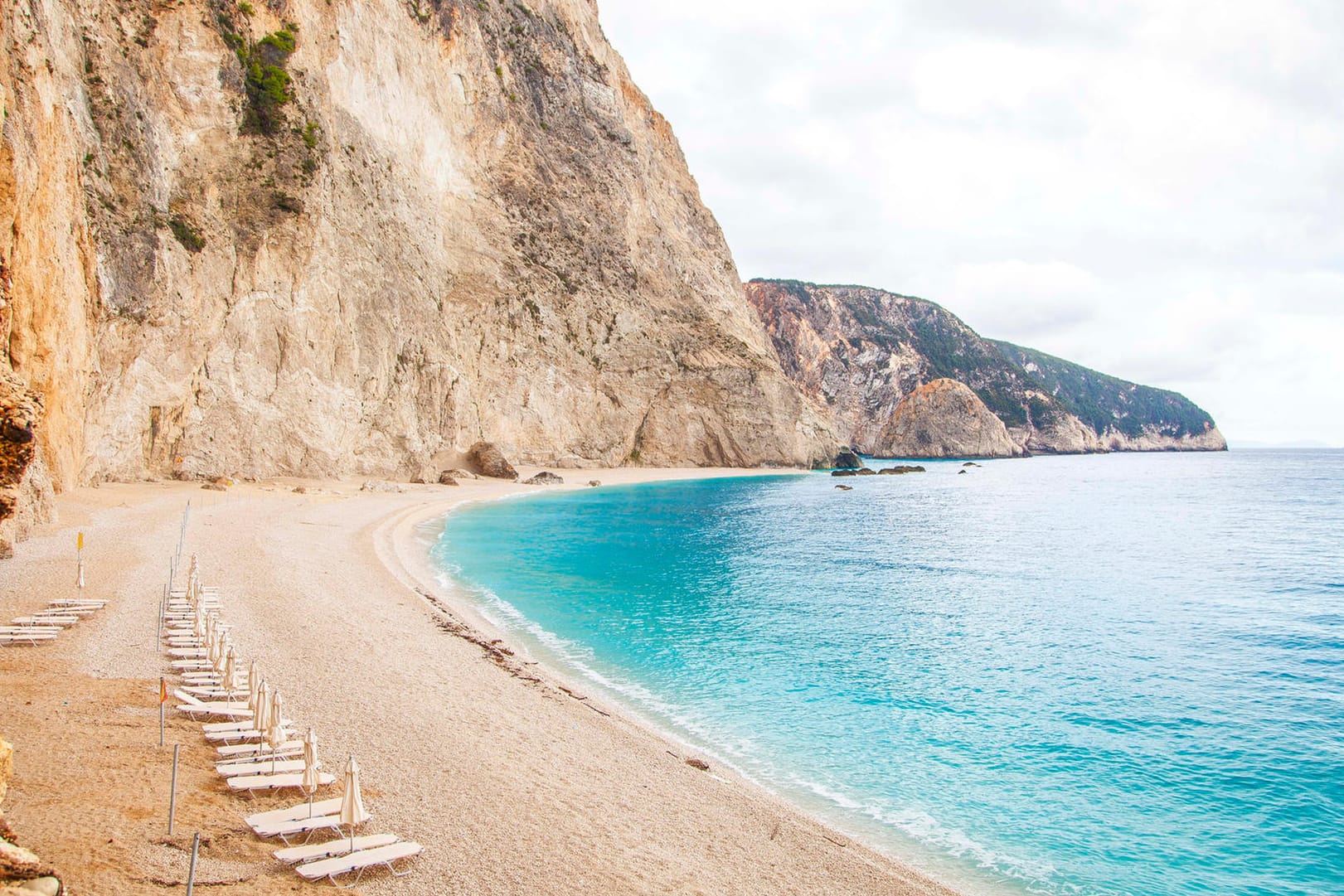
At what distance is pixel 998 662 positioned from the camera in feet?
56.4

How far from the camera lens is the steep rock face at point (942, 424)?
14962 cm

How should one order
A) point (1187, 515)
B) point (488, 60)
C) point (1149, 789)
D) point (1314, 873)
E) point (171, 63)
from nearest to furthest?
1. point (1314, 873)
2. point (1149, 789)
3. point (171, 63)
4. point (1187, 515)
5. point (488, 60)

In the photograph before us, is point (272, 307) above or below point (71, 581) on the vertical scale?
above

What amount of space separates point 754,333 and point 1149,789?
83.1 m

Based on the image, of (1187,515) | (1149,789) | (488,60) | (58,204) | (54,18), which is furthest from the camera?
(488,60)

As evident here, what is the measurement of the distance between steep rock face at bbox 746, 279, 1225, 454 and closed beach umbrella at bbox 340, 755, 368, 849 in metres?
150

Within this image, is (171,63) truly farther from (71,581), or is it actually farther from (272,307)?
(71,581)

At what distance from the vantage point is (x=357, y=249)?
49688mm

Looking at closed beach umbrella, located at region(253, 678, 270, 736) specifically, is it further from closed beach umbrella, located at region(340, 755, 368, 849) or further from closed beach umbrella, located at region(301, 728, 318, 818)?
closed beach umbrella, located at region(340, 755, 368, 849)

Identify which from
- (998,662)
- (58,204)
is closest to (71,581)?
(58,204)

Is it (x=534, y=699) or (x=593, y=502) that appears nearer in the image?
(x=534, y=699)

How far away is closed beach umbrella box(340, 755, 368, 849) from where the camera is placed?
745cm

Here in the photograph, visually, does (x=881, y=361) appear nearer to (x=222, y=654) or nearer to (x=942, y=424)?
(x=942, y=424)

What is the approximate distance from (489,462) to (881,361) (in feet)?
390
